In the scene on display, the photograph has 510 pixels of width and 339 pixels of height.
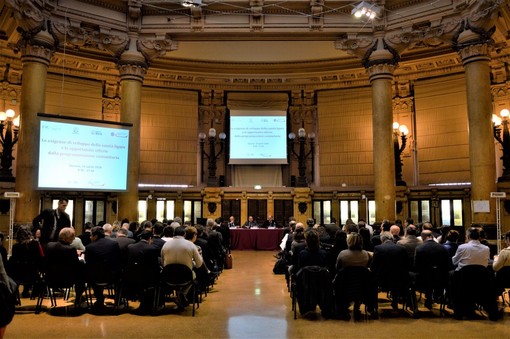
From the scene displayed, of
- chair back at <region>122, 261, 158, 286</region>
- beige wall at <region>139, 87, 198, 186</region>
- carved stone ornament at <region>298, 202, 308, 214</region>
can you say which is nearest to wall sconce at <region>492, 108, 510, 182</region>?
carved stone ornament at <region>298, 202, 308, 214</region>

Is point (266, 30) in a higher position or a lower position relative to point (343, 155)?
higher

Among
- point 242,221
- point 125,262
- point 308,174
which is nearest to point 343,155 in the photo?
point 308,174

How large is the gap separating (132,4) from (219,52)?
4.51m

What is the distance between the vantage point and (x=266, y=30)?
43.9 feet

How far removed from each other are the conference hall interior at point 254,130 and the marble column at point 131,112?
44mm

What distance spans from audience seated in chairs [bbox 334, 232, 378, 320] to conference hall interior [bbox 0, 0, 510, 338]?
0.19 m

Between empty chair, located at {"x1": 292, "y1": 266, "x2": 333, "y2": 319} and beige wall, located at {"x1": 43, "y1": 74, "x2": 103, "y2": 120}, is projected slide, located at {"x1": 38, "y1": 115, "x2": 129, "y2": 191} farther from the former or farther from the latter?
empty chair, located at {"x1": 292, "y1": 266, "x2": 333, "y2": 319}

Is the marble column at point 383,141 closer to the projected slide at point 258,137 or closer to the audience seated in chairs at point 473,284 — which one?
the projected slide at point 258,137

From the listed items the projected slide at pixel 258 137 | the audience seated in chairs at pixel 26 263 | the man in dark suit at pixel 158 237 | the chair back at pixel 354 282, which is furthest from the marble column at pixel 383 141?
the audience seated in chairs at pixel 26 263

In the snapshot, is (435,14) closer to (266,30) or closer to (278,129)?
(266,30)

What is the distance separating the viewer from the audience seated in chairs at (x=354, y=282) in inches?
222

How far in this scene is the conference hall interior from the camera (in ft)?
21.8

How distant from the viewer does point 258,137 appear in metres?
18.5

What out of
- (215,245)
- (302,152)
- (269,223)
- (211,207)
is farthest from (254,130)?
(215,245)
